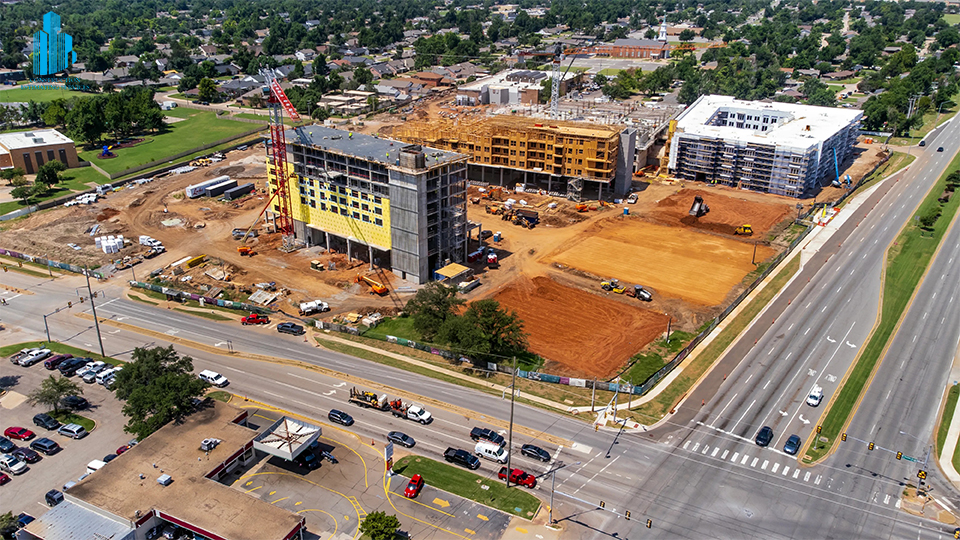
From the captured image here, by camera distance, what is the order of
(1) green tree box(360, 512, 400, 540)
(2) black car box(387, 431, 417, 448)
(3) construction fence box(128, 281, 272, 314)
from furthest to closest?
(3) construction fence box(128, 281, 272, 314) < (2) black car box(387, 431, 417, 448) < (1) green tree box(360, 512, 400, 540)

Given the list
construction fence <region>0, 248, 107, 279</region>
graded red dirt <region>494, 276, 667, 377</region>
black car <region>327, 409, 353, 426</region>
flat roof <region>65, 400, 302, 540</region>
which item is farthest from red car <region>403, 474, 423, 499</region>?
construction fence <region>0, 248, 107, 279</region>

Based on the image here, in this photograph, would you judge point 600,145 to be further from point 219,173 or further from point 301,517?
point 301,517

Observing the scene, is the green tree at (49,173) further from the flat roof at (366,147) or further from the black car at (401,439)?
the black car at (401,439)

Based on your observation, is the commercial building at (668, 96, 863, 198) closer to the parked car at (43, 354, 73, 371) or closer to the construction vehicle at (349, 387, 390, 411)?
the construction vehicle at (349, 387, 390, 411)

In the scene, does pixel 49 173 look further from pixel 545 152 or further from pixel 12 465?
pixel 545 152

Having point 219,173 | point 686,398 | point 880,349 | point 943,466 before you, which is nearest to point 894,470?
point 943,466

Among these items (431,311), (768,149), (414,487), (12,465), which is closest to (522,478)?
(414,487)
